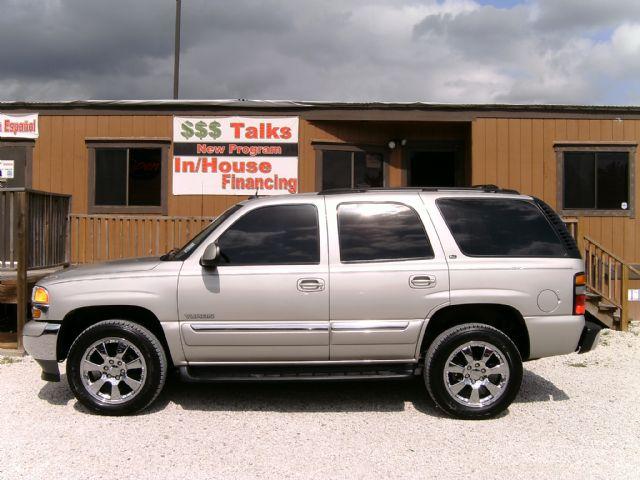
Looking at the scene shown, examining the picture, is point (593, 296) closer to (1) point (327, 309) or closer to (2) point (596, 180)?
(2) point (596, 180)

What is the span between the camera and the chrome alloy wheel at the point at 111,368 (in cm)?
466

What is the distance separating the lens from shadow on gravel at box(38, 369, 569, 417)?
496cm

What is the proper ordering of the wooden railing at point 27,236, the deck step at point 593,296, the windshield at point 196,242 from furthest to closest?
the deck step at point 593,296
the wooden railing at point 27,236
the windshield at point 196,242

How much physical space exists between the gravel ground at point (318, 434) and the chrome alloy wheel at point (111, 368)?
215mm

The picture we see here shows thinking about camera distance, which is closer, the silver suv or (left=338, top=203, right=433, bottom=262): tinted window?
the silver suv

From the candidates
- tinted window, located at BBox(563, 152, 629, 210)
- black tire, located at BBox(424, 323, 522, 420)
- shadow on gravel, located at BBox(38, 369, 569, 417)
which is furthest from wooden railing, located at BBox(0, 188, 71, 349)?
tinted window, located at BBox(563, 152, 629, 210)

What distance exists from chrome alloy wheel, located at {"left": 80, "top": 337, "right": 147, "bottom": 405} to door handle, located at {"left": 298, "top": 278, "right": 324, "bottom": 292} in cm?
147

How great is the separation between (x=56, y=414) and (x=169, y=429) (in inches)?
44.0

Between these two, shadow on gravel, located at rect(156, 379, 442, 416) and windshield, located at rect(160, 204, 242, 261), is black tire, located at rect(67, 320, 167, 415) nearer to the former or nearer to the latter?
shadow on gravel, located at rect(156, 379, 442, 416)

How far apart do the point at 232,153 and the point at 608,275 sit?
21.8 feet

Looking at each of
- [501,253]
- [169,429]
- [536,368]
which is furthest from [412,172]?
[169,429]

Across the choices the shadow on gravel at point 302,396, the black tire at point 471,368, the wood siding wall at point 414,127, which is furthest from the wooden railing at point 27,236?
the black tire at point 471,368

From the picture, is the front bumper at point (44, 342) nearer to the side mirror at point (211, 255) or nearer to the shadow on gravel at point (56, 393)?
the shadow on gravel at point (56, 393)

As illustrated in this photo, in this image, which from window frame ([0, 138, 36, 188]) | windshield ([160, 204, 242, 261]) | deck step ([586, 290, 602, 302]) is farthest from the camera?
window frame ([0, 138, 36, 188])
